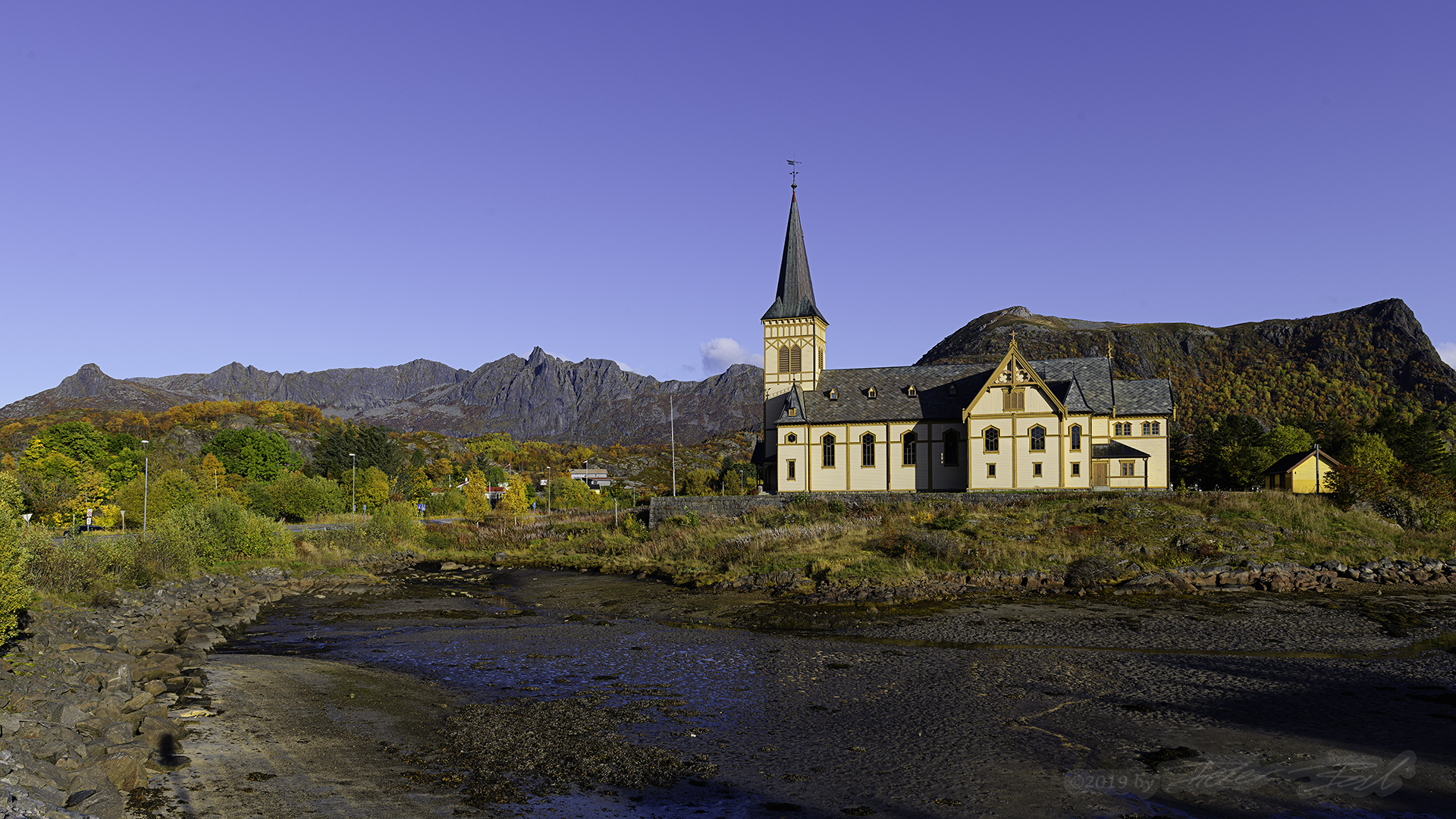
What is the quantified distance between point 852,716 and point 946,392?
43.8 metres

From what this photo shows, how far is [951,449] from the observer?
56.0m

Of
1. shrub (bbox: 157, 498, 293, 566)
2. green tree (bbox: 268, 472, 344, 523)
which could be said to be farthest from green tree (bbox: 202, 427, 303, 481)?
shrub (bbox: 157, 498, 293, 566)

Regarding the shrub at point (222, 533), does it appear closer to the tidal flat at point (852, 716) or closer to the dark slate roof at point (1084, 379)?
the tidal flat at point (852, 716)

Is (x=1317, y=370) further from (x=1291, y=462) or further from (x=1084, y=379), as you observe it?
(x=1084, y=379)

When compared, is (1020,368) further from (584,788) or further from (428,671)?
(584,788)

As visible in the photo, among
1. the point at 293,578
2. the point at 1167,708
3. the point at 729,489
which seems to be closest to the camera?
the point at 1167,708

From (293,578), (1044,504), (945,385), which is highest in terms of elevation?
(945,385)

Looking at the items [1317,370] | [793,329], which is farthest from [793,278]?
[1317,370]

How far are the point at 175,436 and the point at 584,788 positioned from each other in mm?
140069

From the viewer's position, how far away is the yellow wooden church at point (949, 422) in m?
52.7

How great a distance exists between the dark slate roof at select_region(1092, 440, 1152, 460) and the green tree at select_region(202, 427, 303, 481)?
8643 cm

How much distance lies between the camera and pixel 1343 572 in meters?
33.8

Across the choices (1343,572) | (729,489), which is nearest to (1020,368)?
(1343,572)

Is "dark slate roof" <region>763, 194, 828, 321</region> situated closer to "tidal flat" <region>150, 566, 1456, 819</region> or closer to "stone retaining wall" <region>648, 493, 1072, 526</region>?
"stone retaining wall" <region>648, 493, 1072, 526</region>
